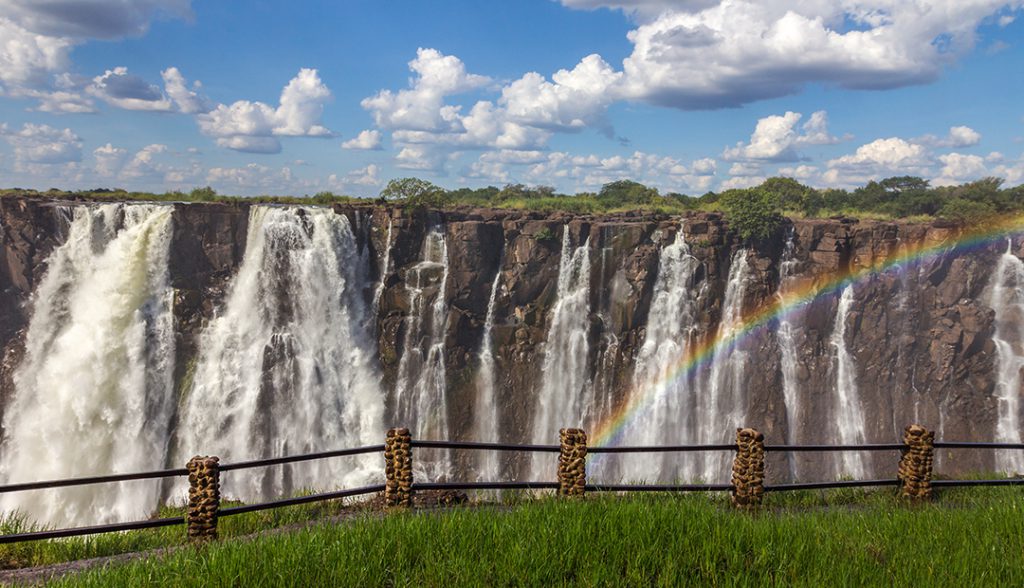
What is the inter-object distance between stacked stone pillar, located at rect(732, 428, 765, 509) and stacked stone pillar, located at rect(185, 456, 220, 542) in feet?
22.6

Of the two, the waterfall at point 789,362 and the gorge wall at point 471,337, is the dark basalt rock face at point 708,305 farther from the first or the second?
the waterfall at point 789,362

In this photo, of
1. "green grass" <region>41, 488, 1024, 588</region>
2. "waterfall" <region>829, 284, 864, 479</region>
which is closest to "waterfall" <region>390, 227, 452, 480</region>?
"waterfall" <region>829, 284, 864, 479</region>

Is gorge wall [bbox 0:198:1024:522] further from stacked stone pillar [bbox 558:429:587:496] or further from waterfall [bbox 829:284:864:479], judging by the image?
stacked stone pillar [bbox 558:429:587:496]

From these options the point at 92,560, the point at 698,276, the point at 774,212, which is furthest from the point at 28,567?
the point at 774,212

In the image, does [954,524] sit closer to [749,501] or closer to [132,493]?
[749,501]

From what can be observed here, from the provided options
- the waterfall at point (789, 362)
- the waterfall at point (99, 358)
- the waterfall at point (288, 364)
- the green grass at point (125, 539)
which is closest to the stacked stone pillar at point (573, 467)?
the green grass at point (125, 539)

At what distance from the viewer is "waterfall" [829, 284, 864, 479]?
37.3 meters

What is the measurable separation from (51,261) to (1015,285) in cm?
5315

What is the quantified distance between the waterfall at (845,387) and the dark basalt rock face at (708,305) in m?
0.42

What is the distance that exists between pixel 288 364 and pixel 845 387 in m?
32.8

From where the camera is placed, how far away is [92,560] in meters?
7.66

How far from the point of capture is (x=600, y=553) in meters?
6.20

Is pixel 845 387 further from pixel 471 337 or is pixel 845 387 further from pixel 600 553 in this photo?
pixel 600 553

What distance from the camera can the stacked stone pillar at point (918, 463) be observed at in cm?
980
